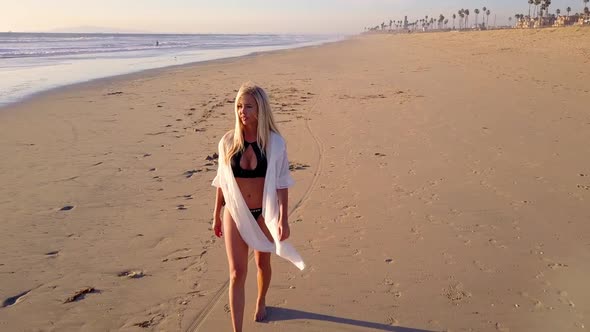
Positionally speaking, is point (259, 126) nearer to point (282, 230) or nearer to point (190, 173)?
point (282, 230)

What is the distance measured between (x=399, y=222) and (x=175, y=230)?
2.42m

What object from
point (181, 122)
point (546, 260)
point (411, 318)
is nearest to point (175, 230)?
point (411, 318)

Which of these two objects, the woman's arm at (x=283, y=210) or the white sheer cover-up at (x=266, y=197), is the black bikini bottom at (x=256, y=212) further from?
the woman's arm at (x=283, y=210)

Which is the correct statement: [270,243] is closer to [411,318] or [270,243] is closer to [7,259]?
[411,318]

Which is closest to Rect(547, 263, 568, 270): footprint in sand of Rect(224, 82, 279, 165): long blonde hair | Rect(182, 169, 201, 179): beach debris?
Rect(224, 82, 279, 165): long blonde hair

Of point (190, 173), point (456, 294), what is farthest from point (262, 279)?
point (190, 173)

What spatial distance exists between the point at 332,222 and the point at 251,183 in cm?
231

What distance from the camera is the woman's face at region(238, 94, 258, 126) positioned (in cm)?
287

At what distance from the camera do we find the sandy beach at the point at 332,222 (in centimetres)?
354

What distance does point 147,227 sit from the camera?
5.07 meters

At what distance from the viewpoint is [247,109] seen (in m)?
2.88

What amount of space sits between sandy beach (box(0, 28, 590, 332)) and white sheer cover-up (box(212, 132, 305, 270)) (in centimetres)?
76

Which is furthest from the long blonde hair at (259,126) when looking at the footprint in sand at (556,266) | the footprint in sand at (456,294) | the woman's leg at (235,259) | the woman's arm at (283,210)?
the footprint in sand at (556,266)

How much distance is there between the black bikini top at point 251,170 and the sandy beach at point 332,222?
1172mm
